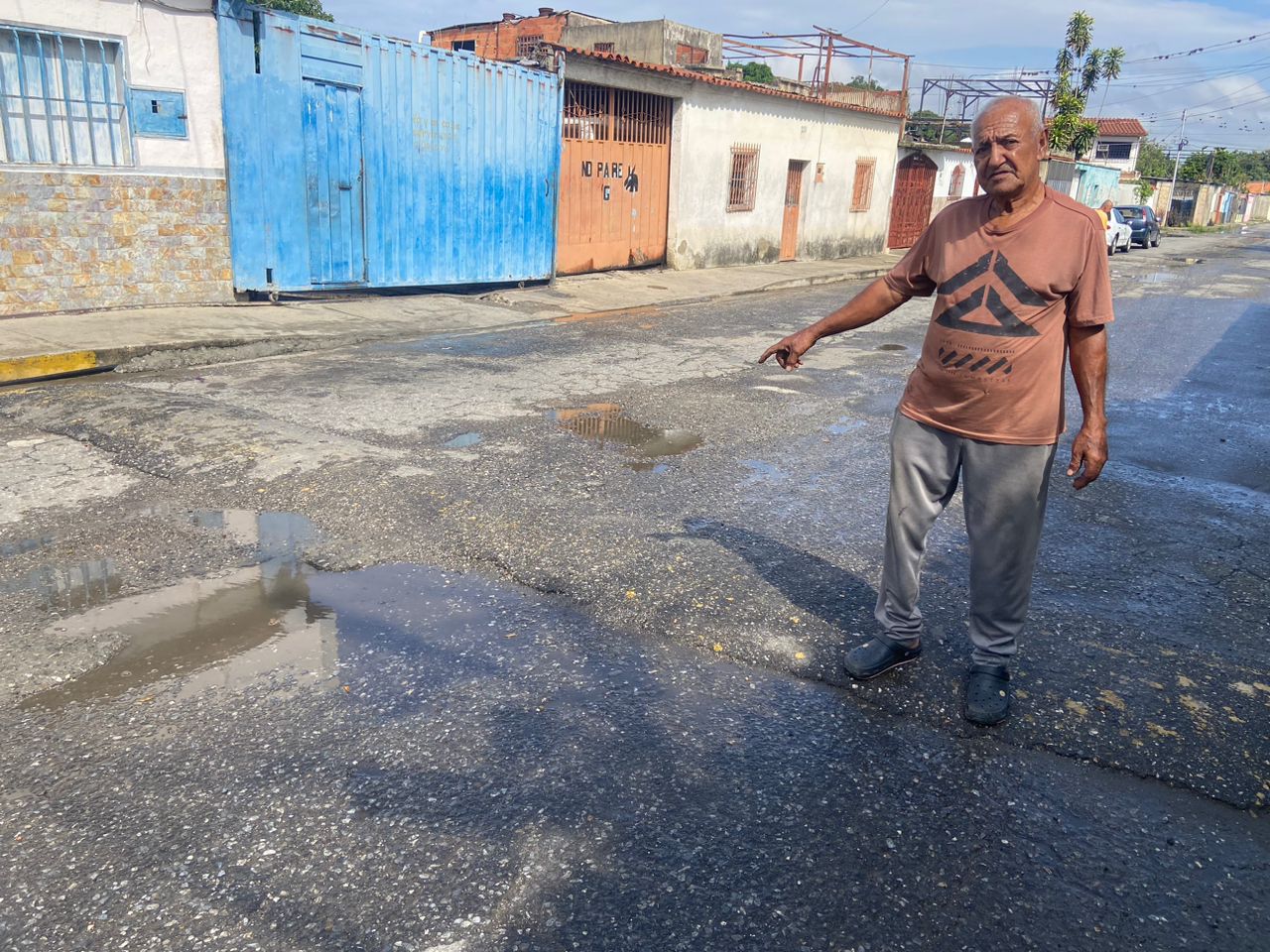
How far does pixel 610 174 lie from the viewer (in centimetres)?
1619

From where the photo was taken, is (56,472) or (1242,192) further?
(1242,192)

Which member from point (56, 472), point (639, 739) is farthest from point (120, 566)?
point (639, 739)

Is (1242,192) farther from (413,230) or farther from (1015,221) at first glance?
(1015,221)

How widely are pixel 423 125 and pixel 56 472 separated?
28.0 feet

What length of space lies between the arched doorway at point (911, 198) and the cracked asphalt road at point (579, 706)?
22.6 meters

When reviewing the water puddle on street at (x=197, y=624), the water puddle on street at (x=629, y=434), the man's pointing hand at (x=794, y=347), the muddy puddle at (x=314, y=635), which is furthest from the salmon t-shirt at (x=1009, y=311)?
the water puddle on street at (x=629, y=434)

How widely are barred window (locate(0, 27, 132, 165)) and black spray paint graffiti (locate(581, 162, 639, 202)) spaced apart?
7.63 m

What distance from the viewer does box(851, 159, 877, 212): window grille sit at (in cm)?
2434

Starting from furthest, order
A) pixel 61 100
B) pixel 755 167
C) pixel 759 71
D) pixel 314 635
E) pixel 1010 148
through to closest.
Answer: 1. pixel 759 71
2. pixel 755 167
3. pixel 61 100
4. pixel 314 635
5. pixel 1010 148

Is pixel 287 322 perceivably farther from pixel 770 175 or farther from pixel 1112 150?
pixel 1112 150

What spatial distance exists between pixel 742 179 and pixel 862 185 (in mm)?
6305

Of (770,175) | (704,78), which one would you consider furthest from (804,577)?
(770,175)

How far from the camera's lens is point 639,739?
296 cm

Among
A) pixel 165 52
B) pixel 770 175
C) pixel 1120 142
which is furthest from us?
pixel 1120 142
